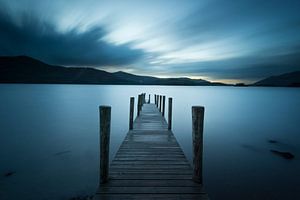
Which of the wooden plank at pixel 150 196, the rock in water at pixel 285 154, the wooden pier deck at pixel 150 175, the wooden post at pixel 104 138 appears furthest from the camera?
the rock in water at pixel 285 154

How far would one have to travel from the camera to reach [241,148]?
11867 mm

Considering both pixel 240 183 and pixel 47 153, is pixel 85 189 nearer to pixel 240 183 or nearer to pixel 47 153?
pixel 47 153

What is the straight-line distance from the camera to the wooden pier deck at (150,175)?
3771 millimetres

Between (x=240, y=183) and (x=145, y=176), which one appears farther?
(x=240, y=183)

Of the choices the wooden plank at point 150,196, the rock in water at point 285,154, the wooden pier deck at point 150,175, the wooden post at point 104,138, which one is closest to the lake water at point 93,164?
the rock in water at point 285,154

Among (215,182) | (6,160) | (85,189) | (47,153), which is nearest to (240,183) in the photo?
(215,182)

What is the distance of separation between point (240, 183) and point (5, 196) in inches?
332

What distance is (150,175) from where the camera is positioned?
4578 millimetres

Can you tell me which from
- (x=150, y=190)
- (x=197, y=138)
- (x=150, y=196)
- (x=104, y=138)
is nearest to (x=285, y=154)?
(x=197, y=138)

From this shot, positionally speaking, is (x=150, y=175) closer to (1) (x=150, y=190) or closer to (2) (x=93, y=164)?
(1) (x=150, y=190)

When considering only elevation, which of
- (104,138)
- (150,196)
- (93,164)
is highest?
(104,138)

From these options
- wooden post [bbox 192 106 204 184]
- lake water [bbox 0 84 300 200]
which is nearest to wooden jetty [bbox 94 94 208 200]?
wooden post [bbox 192 106 204 184]

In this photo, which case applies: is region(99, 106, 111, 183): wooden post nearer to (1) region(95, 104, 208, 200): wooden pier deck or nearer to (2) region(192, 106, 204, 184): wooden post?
(1) region(95, 104, 208, 200): wooden pier deck

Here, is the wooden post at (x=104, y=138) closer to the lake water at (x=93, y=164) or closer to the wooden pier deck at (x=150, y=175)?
the wooden pier deck at (x=150, y=175)
